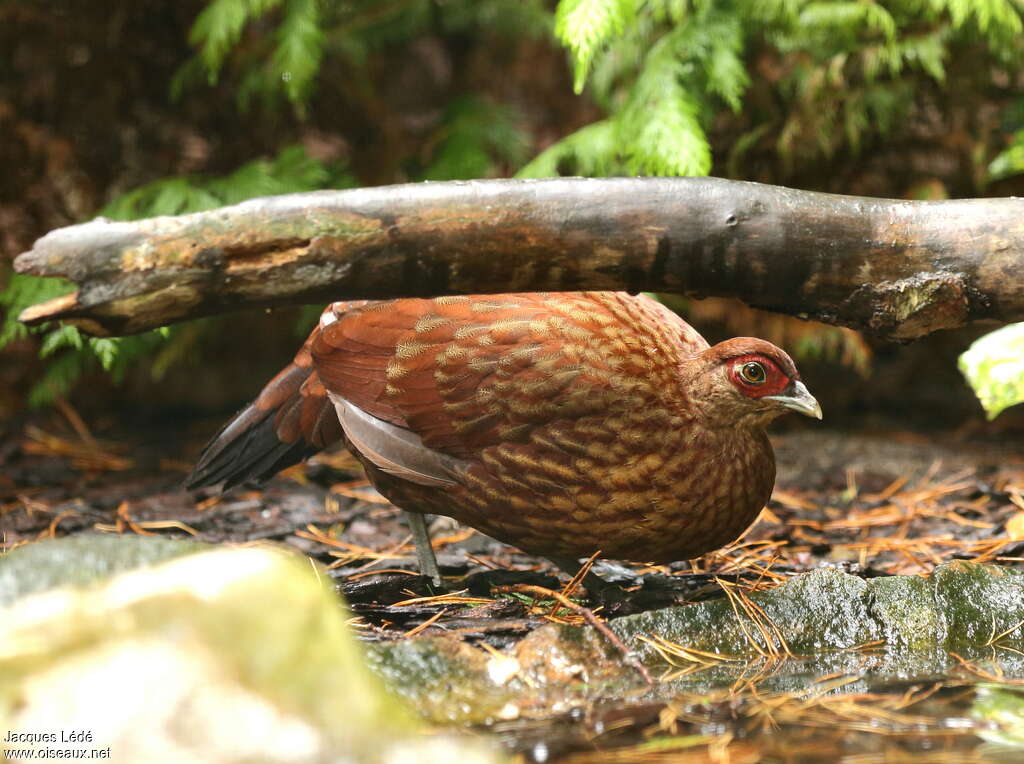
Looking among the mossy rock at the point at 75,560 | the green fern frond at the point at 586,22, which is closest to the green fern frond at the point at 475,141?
the green fern frond at the point at 586,22

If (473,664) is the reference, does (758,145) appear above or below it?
above

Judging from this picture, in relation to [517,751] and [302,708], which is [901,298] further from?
[302,708]

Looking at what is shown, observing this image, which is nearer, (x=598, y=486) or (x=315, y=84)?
(x=598, y=486)

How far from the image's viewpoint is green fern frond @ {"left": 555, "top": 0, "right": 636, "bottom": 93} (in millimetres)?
3654

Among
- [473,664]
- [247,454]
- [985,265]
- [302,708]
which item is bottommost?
[247,454]

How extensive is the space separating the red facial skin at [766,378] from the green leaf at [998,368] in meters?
0.54

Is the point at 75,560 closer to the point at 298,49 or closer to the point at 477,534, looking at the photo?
the point at 477,534

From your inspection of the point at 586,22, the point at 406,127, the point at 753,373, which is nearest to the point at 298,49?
the point at 406,127

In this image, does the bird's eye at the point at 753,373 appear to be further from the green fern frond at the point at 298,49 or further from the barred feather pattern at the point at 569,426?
the green fern frond at the point at 298,49

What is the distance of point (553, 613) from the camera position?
2.89m

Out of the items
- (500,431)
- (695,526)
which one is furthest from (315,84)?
(695,526)

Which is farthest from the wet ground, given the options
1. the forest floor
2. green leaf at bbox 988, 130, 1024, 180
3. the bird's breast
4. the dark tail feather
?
green leaf at bbox 988, 130, 1024, 180

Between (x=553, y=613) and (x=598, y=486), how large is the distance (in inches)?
14.9

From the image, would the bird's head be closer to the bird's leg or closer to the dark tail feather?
the bird's leg
